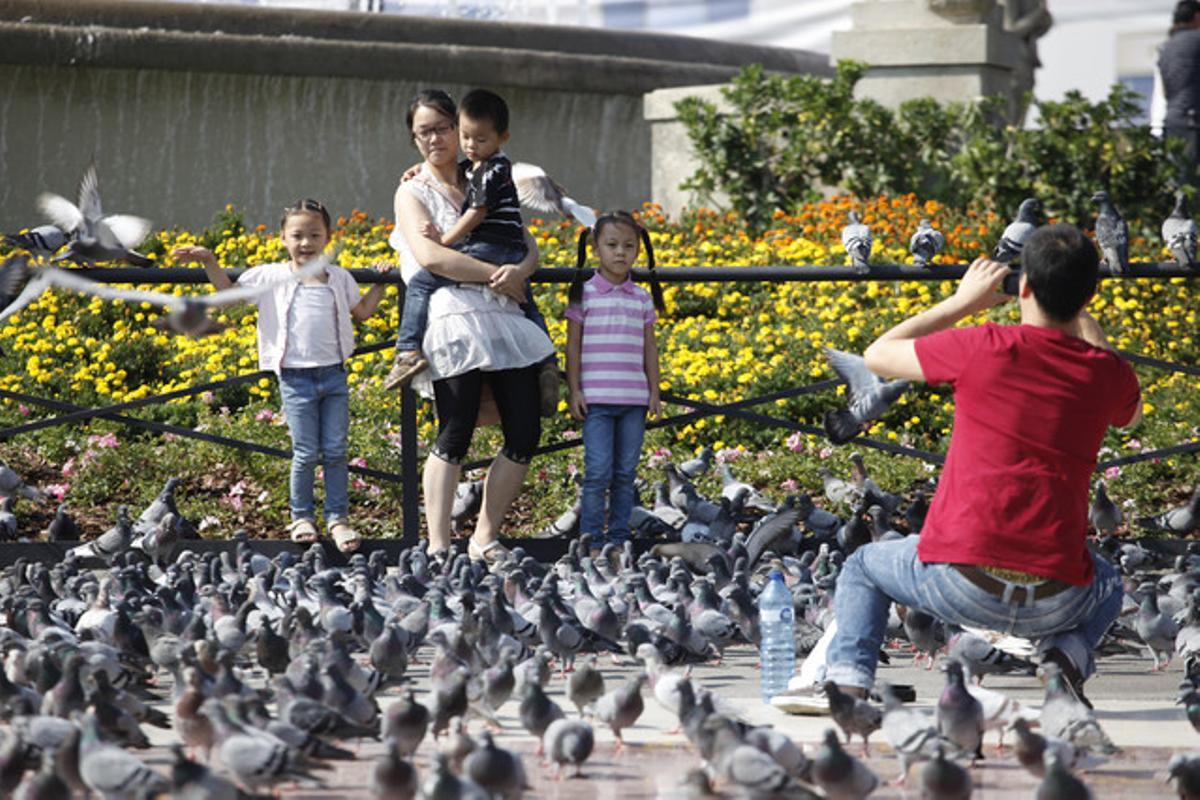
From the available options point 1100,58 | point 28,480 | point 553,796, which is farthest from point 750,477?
point 1100,58

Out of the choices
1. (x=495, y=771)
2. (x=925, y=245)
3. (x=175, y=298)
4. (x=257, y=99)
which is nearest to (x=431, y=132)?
(x=925, y=245)

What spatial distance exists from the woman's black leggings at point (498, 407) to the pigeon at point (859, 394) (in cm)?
228

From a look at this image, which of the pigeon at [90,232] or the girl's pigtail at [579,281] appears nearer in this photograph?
the pigeon at [90,232]

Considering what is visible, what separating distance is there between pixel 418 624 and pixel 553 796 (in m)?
1.80

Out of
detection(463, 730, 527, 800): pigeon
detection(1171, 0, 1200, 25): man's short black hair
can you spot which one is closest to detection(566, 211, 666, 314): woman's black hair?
detection(463, 730, 527, 800): pigeon

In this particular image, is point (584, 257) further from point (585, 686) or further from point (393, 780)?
point (393, 780)

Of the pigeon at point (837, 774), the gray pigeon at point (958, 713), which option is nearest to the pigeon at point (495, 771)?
the pigeon at point (837, 774)

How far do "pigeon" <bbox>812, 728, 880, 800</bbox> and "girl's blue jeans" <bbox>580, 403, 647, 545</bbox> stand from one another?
390 cm

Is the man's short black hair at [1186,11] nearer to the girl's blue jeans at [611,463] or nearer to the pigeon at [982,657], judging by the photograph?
the girl's blue jeans at [611,463]

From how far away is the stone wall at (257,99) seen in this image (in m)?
13.3

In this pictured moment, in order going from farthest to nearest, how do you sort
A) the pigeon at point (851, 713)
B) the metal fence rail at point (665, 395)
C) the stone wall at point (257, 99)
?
the stone wall at point (257, 99) → the metal fence rail at point (665, 395) → the pigeon at point (851, 713)

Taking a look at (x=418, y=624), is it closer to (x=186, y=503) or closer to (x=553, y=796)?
(x=553, y=796)

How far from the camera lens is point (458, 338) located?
7578 mm

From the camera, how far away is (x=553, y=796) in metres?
4.61
